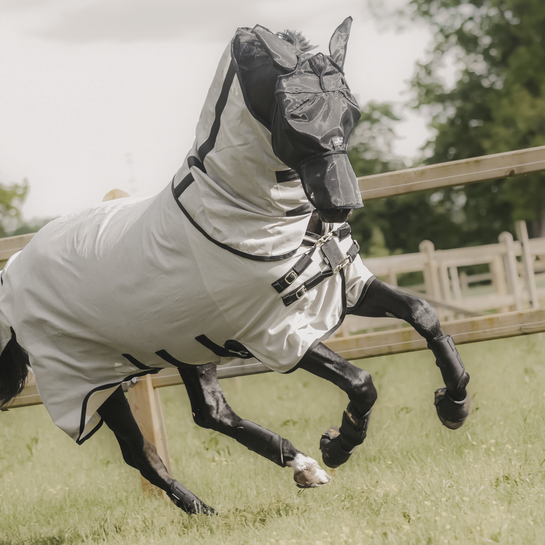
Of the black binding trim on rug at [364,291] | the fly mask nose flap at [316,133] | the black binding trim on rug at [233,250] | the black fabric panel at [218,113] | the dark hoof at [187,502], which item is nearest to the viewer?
the fly mask nose flap at [316,133]

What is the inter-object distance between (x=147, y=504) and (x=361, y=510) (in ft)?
4.68

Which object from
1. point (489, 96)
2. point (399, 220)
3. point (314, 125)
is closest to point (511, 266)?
point (314, 125)

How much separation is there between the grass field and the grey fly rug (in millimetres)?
753

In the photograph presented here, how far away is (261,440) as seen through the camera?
3.72 m

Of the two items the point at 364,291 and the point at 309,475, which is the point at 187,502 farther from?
the point at 364,291

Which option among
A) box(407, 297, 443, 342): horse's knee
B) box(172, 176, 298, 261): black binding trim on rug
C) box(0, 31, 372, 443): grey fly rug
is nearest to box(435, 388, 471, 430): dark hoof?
box(407, 297, 443, 342): horse's knee

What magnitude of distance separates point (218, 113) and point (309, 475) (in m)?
1.74

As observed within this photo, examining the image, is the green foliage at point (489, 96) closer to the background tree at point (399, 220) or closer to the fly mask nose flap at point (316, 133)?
the background tree at point (399, 220)

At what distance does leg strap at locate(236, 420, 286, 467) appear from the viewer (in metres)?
3.64

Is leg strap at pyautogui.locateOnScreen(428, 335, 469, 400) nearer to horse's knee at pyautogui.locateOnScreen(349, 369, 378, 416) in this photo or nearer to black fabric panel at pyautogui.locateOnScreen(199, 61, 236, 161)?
horse's knee at pyautogui.locateOnScreen(349, 369, 378, 416)

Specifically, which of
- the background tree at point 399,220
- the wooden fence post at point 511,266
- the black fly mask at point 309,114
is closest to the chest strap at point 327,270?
the black fly mask at point 309,114

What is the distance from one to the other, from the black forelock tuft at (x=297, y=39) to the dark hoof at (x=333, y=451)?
1.71m

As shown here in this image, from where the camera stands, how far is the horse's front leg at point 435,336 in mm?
3133

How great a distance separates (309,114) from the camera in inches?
97.2
